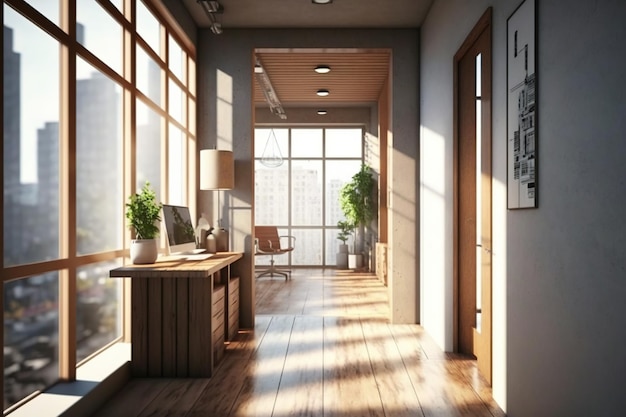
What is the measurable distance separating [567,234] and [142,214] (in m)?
2.57

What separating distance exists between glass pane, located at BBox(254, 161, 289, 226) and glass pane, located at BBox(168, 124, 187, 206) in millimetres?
5956

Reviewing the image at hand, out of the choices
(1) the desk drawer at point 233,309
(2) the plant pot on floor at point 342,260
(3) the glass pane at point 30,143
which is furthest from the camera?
(2) the plant pot on floor at point 342,260

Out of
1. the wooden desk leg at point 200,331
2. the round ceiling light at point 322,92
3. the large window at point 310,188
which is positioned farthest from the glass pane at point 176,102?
the large window at point 310,188

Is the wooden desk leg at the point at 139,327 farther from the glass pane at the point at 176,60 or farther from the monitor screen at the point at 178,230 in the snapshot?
the glass pane at the point at 176,60

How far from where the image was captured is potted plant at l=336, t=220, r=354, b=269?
1077cm

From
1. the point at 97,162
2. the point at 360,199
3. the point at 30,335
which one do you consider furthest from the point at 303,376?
the point at 360,199

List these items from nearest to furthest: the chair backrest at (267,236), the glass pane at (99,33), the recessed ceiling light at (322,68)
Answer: the glass pane at (99,33), the recessed ceiling light at (322,68), the chair backrest at (267,236)

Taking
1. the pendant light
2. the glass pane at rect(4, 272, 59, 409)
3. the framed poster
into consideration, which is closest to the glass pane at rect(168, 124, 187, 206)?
the glass pane at rect(4, 272, 59, 409)

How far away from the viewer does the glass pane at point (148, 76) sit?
4219 millimetres

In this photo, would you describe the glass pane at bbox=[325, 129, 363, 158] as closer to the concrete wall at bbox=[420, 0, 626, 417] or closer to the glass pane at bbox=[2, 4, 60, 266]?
the concrete wall at bbox=[420, 0, 626, 417]

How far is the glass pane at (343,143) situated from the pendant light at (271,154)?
0.98 meters

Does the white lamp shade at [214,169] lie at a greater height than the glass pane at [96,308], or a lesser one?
greater

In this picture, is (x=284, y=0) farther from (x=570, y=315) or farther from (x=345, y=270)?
(x=345, y=270)

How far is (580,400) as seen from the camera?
2.12 m
